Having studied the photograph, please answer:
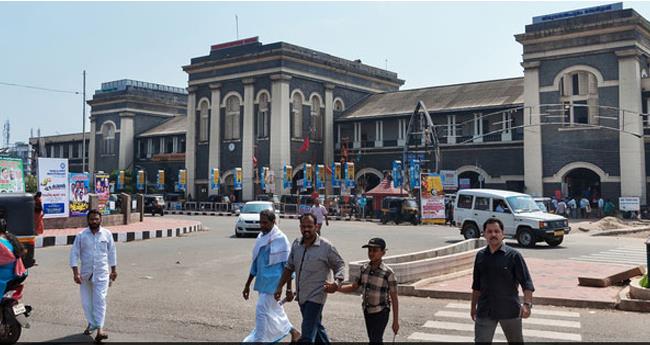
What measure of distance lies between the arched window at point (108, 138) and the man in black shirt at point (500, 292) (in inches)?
2343

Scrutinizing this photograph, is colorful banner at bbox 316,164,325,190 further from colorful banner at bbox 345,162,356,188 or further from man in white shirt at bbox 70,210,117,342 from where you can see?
man in white shirt at bbox 70,210,117,342

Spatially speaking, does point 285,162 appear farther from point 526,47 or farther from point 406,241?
point 406,241

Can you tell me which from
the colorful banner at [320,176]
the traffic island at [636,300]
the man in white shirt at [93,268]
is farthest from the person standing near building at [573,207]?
the man in white shirt at [93,268]

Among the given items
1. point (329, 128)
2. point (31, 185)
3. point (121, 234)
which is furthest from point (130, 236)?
point (329, 128)

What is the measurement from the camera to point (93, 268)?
7133 millimetres

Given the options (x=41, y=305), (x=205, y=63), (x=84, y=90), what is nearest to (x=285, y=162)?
(x=205, y=63)

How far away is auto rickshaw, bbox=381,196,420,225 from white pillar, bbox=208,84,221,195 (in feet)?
67.7

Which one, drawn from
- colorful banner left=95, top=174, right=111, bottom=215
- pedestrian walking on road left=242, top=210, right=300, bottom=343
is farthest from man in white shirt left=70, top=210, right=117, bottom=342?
colorful banner left=95, top=174, right=111, bottom=215

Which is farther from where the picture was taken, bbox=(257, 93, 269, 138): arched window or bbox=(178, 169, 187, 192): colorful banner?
bbox=(178, 169, 187, 192): colorful banner

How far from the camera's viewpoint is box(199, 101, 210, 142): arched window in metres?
49.1

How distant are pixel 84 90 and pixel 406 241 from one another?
113 feet

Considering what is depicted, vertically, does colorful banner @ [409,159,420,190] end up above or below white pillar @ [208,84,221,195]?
below

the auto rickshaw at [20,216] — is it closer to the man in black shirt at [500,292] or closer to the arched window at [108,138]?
the man in black shirt at [500,292]

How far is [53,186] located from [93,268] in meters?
15.7
